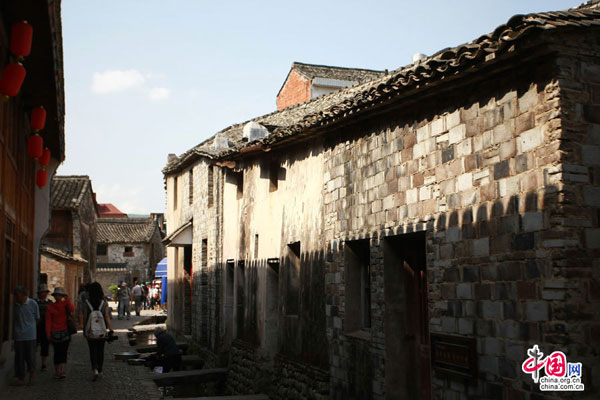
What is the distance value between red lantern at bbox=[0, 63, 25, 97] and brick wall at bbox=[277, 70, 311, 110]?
17.2 meters

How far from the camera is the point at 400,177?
28.2 ft

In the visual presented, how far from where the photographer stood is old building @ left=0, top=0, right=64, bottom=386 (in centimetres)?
837

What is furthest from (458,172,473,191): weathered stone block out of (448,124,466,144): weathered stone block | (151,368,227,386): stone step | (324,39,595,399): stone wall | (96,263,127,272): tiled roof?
(96,263,127,272): tiled roof

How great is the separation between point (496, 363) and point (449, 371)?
2.68ft

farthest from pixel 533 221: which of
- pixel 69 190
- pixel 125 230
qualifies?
pixel 125 230

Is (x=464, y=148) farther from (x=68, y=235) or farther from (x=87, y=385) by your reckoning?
(x=68, y=235)

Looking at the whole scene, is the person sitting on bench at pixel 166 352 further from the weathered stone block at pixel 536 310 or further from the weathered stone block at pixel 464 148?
the weathered stone block at pixel 536 310

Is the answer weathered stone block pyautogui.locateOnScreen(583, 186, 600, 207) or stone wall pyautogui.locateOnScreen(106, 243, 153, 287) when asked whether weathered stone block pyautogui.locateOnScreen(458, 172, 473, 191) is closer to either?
weathered stone block pyautogui.locateOnScreen(583, 186, 600, 207)

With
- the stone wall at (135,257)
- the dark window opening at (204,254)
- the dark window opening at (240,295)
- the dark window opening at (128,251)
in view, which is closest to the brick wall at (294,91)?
the dark window opening at (204,254)

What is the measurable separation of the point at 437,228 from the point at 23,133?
9163mm

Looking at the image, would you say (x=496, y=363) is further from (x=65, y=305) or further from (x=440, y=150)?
(x=65, y=305)

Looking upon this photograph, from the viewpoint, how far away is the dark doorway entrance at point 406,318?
8.73m

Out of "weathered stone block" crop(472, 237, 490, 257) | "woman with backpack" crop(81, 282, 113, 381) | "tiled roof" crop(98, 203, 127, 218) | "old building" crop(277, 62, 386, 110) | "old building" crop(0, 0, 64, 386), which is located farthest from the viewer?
"tiled roof" crop(98, 203, 127, 218)

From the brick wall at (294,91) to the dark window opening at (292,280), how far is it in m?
12.4
